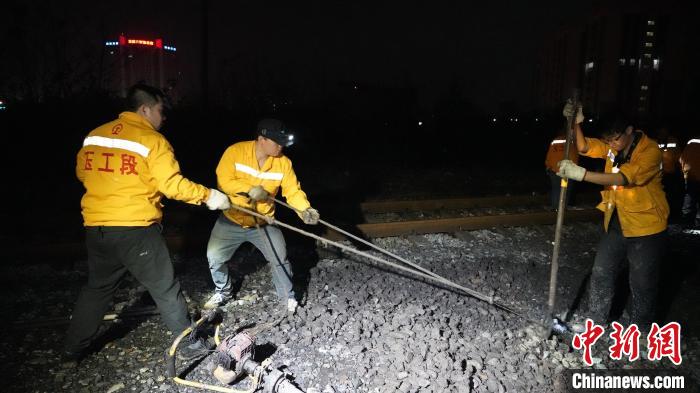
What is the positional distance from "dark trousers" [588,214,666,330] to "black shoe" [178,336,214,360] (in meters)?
3.95

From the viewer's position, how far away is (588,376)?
3803 millimetres

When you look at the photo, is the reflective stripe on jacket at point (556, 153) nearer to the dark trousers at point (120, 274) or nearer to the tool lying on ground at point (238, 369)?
the tool lying on ground at point (238, 369)

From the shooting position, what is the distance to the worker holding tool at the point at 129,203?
133 inches

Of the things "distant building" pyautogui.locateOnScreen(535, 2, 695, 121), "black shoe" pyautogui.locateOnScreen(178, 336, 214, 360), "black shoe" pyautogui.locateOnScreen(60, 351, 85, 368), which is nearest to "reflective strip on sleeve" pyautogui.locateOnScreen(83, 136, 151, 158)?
"black shoe" pyautogui.locateOnScreen(178, 336, 214, 360)

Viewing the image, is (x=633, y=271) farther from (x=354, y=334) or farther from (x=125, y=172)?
(x=125, y=172)

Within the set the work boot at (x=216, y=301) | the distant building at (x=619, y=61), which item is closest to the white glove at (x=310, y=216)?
the work boot at (x=216, y=301)

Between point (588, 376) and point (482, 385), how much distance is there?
3.46ft

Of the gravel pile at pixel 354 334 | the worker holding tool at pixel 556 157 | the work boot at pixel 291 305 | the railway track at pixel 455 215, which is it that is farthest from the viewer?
the worker holding tool at pixel 556 157

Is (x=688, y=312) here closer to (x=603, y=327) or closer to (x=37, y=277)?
(x=603, y=327)

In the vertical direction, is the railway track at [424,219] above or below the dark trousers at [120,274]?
below

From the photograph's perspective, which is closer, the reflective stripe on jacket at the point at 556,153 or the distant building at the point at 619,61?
the reflective stripe on jacket at the point at 556,153

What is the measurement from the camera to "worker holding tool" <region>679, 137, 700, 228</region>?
8.47 metres

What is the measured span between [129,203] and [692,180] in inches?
391

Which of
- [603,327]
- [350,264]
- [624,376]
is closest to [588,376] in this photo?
[624,376]
